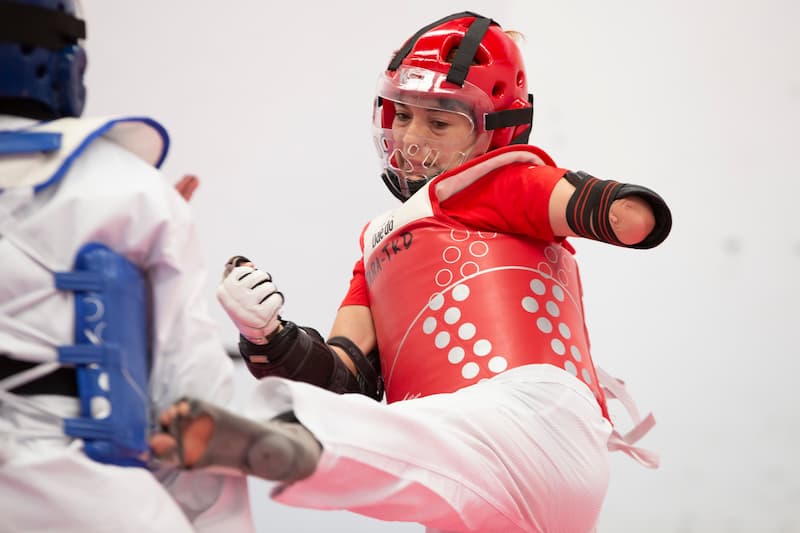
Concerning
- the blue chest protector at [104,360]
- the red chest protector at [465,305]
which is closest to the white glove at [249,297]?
the red chest protector at [465,305]

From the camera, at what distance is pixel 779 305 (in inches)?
140

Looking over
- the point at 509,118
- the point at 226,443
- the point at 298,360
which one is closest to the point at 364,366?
the point at 298,360

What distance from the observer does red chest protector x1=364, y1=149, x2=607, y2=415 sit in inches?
84.1

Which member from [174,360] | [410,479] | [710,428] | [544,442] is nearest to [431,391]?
[544,442]

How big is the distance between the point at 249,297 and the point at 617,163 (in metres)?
1.80

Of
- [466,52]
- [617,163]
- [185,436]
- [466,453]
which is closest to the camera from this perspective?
[185,436]

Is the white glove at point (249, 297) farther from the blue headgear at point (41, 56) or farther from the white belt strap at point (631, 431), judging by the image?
the white belt strap at point (631, 431)

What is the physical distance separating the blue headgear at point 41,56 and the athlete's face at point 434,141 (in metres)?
0.99

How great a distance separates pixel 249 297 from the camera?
212 cm

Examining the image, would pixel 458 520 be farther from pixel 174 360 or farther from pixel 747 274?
pixel 747 274

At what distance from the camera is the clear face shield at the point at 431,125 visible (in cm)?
240

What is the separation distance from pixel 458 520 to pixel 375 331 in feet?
2.37

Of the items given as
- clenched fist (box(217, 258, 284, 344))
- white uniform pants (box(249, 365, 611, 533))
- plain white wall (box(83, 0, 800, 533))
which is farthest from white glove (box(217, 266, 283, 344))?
plain white wall (box(83, 0, 800, 533))

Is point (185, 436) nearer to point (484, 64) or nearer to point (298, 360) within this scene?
point (298, 360)
